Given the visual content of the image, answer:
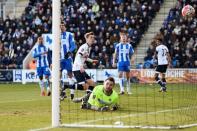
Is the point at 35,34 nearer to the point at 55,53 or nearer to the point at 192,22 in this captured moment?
the point at 192,22

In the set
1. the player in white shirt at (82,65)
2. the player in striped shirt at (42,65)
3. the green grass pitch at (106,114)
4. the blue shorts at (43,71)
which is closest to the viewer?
the green grass pitch at (106,114)

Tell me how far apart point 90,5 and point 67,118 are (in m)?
23.9

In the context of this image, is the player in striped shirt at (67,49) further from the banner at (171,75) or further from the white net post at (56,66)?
the banner at (171,75)

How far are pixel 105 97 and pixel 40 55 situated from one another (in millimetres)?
7574

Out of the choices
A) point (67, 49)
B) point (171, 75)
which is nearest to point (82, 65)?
point (67, 49)

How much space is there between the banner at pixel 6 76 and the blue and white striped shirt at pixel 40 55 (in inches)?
503

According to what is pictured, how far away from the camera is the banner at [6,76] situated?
35750mm

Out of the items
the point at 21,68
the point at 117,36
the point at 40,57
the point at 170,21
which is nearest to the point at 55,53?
the point at 40,57

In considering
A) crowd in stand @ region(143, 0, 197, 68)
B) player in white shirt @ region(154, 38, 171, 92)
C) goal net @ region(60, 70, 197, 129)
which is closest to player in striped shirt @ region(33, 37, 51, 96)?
goal net @ region(60, 70, 197, 129)

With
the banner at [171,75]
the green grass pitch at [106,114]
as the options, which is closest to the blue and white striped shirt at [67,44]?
the green grass pitch at [106,114]

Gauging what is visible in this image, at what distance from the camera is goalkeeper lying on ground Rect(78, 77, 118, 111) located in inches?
622

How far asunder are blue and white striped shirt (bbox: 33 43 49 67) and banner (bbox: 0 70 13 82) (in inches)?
503

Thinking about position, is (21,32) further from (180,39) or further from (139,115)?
(139,115)

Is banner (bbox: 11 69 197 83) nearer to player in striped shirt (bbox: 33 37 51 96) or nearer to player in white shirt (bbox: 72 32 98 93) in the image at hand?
player in striped shirt (bbox: 33 37 51 96)
